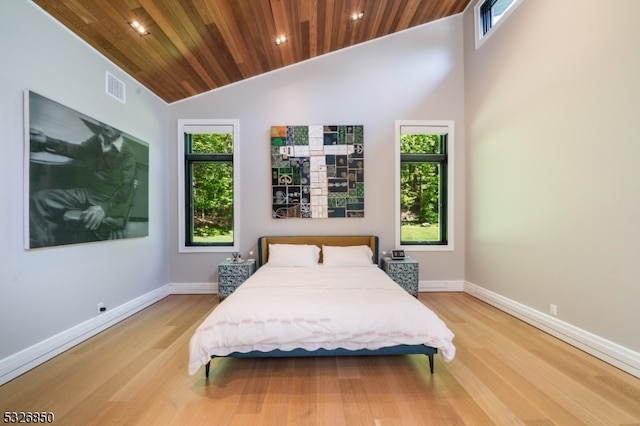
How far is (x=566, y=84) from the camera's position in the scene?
2535 mm

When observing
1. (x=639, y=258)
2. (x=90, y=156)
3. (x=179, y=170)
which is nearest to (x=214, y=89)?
(x=179, y=170)

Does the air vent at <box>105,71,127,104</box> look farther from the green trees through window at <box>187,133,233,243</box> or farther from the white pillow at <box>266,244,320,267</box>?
the white pillow at <box>266,244,320,267</box>

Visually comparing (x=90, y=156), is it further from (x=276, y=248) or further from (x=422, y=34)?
(x=422, y=34)

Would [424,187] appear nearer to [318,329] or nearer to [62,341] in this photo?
[318,329]

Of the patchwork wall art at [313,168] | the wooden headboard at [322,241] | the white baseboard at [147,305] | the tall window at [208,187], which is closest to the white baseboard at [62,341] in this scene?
the white baseboard at [147,305]

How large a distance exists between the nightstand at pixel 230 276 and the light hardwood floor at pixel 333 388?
1.12 metres

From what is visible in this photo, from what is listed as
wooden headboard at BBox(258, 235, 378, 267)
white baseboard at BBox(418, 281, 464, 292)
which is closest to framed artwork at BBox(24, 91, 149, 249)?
wooden headboard at BBox(258, 235, 378, 267)

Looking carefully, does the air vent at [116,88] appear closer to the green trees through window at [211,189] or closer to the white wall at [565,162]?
the green trees through window at [211,189]

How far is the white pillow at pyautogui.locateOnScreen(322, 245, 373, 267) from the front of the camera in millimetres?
3588

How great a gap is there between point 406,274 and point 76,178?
3.95m

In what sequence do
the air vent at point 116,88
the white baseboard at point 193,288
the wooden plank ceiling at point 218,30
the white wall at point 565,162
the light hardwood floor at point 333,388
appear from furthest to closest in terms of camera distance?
1. the white baseboard at point 193,288
2. the air vent at point 116,88
3. the wooden plank ceiling at point 218,30
4. the white wall at point 565,162
5. the light hardwood floor at point 333,388

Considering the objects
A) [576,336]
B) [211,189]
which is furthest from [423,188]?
[211,189]

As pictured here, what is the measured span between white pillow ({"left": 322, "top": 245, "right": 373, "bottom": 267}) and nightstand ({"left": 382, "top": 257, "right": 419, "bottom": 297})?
1.19ft

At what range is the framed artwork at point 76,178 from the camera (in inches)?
84.8
